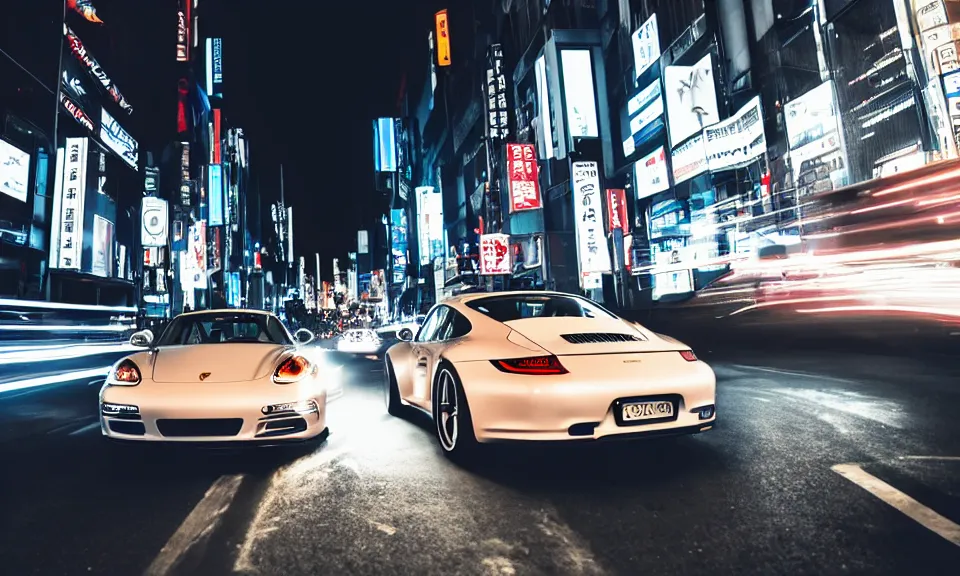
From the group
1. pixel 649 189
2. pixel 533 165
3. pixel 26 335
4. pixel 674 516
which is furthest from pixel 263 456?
pixel 533 165

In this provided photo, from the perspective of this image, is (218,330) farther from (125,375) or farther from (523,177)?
(523,177)

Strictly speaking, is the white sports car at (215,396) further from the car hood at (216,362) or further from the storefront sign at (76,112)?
the storefront sign at (76,112)

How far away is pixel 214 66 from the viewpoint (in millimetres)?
78312

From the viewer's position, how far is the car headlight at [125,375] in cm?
474

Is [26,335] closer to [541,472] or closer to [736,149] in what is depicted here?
[541,472]

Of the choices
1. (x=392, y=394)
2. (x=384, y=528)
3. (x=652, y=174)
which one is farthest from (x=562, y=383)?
(x=652, y=174)

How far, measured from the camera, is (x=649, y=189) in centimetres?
2283

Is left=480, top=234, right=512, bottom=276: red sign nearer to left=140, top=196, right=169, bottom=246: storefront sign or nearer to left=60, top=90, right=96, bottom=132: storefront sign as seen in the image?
A: left=140, top=196, right=169, bottom=246: storefront sign

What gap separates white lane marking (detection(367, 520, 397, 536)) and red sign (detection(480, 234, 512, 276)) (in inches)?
1319

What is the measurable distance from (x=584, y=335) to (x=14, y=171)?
29.1m

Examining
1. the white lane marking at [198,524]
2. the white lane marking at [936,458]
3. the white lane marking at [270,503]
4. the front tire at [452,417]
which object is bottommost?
the white lane marking at [936,458]

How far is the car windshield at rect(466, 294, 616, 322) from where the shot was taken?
5.30 meters

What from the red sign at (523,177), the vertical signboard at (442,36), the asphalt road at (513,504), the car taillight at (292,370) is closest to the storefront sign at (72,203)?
the red sign at (523,177)

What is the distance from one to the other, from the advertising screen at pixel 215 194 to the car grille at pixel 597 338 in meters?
70.0
